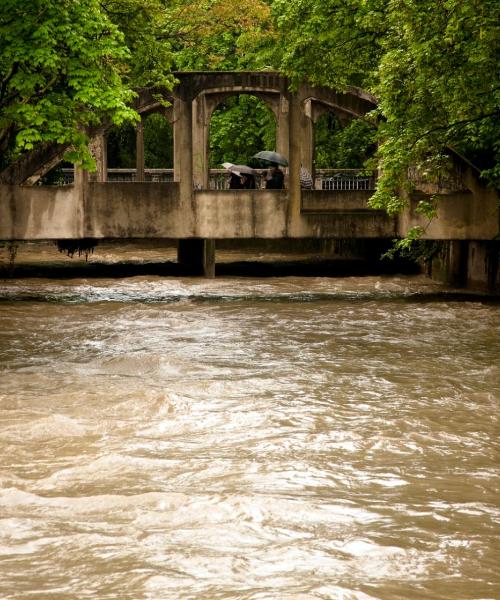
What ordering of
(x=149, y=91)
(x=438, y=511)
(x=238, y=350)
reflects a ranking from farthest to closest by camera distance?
(x=149, y=91), (x=238, y=350), (x=438, y=511)

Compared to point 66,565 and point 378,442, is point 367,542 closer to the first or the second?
point 66,565

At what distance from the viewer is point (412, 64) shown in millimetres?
17172

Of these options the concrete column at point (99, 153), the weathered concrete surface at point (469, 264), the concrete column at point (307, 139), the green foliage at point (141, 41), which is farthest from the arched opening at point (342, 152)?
the green foliage at point (141, 41)

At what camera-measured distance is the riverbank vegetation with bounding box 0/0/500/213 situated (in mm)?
15203

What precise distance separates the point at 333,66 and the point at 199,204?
4.74m

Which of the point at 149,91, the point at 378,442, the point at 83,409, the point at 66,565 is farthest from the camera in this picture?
the point at 149,91

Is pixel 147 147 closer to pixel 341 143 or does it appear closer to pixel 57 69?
pixel 341 143

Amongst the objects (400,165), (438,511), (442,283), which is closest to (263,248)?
(442,283)

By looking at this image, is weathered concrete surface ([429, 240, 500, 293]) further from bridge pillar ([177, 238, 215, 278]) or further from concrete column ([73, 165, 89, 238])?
concrete column ([73, 165, 89, 238])

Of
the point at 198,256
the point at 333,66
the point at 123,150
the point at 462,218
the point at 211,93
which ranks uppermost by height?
the point at 123,150

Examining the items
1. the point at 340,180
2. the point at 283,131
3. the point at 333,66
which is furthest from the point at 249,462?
the point at 340,180

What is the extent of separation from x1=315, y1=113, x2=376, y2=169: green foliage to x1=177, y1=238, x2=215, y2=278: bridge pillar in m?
6.26

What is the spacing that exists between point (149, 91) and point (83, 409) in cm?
1312

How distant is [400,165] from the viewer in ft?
57.2
